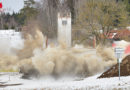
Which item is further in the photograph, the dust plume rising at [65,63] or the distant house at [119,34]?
the distant house at [119,34]

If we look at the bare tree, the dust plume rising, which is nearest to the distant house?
the bare tree

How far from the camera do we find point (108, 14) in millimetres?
29562

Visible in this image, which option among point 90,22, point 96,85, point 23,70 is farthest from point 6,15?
point 96,85

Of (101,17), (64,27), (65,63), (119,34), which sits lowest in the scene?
(65,63)

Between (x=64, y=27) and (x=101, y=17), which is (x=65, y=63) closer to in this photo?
(x=64, y=27)

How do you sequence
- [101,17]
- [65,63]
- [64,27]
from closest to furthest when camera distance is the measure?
1. [65,63]
2. [64,27]
3. [101,17]

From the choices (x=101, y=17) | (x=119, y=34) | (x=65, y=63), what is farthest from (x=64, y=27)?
(x=119, y=34)

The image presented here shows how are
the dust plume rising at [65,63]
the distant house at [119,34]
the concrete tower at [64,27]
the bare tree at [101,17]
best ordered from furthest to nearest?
the distant house at [119,34]
the bare tree at [101,17]
the concrete tower at [64,27]
the dust plume rising at [65,63]

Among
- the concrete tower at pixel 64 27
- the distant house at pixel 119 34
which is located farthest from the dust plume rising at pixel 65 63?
the distant house at pixel 119 34

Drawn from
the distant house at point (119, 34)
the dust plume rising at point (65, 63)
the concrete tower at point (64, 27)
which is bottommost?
A: the dust plume rising at point (65, 63)

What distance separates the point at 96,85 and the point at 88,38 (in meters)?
17.4

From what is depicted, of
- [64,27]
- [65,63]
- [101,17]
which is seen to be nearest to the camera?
[65,63]

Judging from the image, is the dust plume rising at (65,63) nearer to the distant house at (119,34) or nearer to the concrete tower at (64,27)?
the concrete tower at (64,27)

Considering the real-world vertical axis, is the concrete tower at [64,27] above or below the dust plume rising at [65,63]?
above
